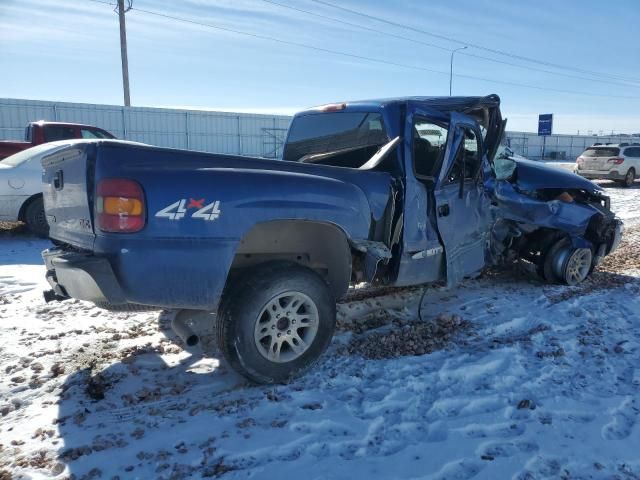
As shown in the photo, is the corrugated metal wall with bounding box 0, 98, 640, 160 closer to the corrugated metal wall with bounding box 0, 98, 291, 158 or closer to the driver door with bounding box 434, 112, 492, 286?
the corrugated metal wall with bounding box 0, 98, 291, 158

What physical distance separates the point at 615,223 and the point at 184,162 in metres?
→ 5.45

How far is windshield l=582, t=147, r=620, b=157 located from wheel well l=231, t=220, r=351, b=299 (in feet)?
63.2

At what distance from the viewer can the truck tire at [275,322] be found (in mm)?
3316

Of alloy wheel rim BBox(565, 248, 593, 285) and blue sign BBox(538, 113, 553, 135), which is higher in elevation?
blue sign BBox(538, 113, 553, 135)

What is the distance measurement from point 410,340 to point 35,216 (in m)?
6.44

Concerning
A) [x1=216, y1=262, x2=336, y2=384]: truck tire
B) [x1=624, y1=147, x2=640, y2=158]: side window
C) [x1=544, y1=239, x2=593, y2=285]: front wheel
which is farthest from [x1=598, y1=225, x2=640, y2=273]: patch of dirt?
[x1=624, y1=147, x2=640, y2=158]: side window

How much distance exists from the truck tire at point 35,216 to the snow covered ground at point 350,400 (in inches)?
130

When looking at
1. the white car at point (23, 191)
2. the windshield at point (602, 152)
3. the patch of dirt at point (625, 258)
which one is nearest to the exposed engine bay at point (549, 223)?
the patch of dirt at point (625, 258)

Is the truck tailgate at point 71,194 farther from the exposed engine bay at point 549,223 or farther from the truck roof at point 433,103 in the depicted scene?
the exposed engine bay at point 549,223

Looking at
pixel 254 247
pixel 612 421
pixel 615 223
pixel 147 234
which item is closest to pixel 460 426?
pixel 612 421

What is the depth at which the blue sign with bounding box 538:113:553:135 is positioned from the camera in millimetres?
36384

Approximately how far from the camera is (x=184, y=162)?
3.05 metres

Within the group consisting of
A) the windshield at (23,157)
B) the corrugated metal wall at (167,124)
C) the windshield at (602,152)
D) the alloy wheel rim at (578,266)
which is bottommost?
the alloy wheel rim at (578,266)

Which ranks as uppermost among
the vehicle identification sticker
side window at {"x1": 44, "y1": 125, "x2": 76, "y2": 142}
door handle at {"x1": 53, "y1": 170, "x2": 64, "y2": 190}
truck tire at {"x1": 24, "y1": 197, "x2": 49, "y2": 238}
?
side window at {"x1": 44, "y1": 125, "x2": 76, "y2": 142}
